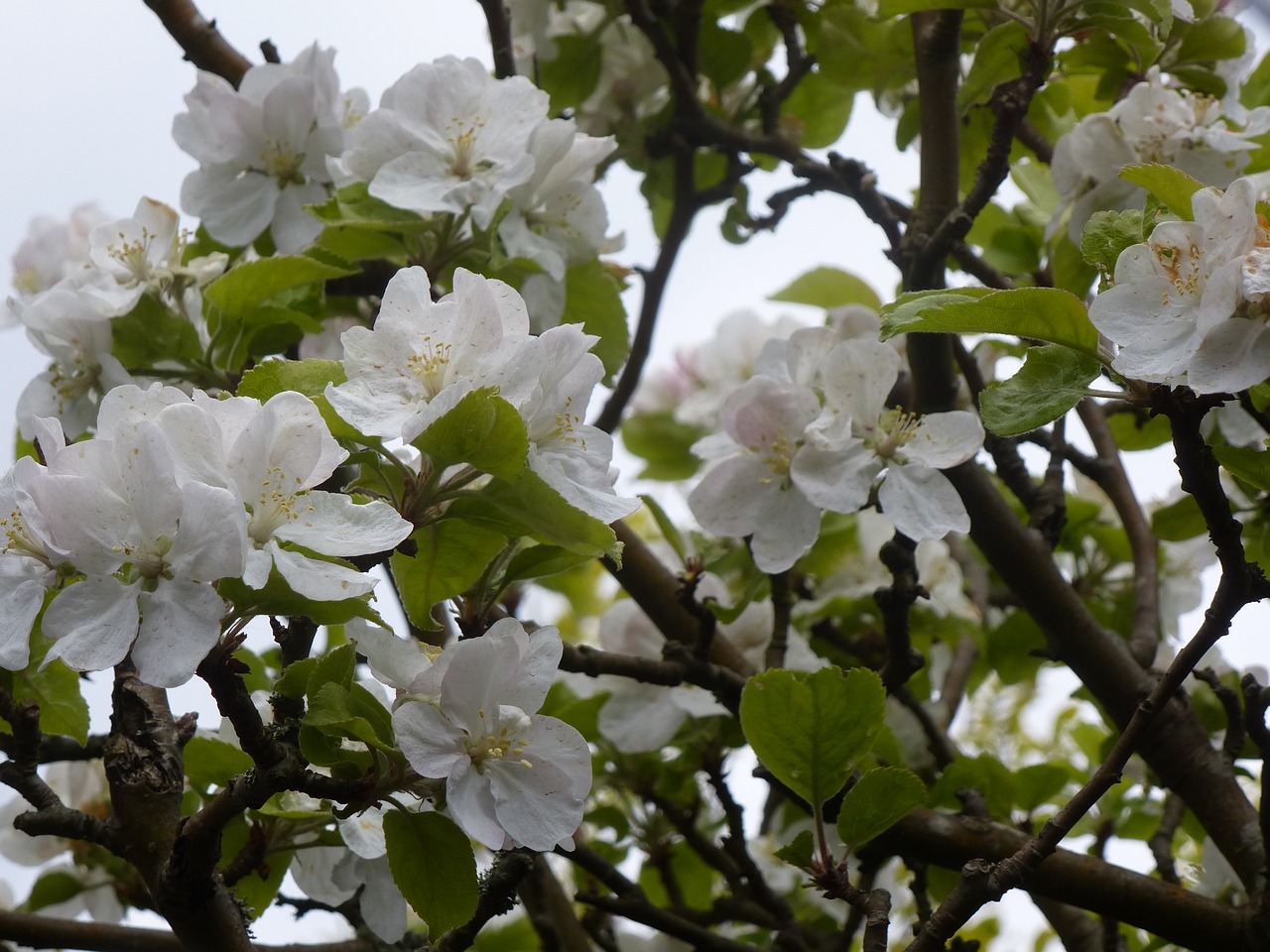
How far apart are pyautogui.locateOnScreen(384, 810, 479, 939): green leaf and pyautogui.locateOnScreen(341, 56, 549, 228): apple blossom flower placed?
0.61 meters

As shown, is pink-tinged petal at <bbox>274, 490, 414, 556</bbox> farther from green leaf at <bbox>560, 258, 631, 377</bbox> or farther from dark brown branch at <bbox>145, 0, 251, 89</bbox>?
dark brown branch at <bbox>145, 0, 251, 89</bbox>

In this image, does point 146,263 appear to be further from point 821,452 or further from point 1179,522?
point 1179,522

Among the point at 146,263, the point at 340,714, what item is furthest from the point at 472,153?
the point at 340,714

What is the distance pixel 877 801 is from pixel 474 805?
35 cm

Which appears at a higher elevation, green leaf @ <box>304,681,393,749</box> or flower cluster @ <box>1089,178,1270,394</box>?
flower cluster @ <box>1089,178,1270,394</box>

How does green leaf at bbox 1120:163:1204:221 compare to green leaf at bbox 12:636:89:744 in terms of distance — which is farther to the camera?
green leaf at bbox 12:636:89:744

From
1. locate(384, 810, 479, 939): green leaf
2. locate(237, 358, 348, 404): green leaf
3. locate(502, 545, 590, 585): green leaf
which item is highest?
locate(237, 358, 348, 404): green leaf

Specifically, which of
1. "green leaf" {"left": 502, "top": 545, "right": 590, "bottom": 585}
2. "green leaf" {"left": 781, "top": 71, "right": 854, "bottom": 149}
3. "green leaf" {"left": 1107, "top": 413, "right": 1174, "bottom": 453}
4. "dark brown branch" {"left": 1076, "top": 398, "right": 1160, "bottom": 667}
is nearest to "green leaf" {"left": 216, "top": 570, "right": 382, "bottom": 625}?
"green leaf" {"left": 502, "top": 545, "right": 590, "bottom": 585}

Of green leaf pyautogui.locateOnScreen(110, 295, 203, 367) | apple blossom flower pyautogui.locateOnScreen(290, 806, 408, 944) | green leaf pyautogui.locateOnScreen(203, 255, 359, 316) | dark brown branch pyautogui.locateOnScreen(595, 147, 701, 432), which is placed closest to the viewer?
apple blossom flower pyautogui.locateOnScreen(290, 806, 408, 944)

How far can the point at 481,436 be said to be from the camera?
87 centimetres

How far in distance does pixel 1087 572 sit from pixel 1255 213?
1.17m

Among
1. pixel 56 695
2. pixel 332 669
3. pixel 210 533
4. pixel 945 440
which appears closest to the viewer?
pixel 210 533

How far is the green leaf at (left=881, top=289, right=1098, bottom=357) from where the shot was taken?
0.92 metres

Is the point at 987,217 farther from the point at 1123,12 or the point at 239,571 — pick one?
the point at 239,571
